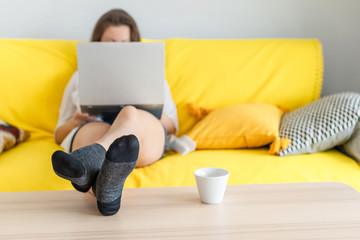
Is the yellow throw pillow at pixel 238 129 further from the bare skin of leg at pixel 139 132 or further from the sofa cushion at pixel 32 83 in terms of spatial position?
the sofa cushion at pixel 32 83

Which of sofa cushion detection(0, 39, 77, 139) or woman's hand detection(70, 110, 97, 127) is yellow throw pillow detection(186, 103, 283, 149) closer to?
woman's hand detection(70, 110, 97, 127)

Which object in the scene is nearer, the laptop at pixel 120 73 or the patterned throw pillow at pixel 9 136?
the laptop at pixel 120 73

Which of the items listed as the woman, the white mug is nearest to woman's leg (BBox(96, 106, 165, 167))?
the woman

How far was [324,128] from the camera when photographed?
52.3 inches

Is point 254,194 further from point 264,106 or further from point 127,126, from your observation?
point 264,106

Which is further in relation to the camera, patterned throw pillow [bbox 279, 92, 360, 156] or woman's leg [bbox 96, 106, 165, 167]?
patterned throw pillow [bbox 279, 92, 360, 156]

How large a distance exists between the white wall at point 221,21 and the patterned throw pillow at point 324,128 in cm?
76

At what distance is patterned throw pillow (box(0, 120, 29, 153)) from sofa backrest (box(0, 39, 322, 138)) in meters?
0.09

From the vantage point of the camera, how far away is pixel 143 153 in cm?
117

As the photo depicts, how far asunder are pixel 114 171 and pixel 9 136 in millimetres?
899

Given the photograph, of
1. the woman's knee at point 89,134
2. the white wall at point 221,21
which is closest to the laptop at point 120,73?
the woman's knee at point 89,134

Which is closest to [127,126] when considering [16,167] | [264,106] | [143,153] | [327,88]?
[143,153]

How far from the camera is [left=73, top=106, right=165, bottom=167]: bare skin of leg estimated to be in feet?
3.34

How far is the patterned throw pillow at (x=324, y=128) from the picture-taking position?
1.32m
